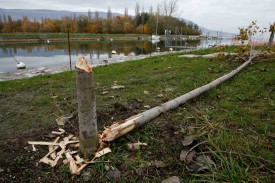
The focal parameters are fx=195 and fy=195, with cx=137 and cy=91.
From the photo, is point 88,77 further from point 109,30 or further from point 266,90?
point 109,30

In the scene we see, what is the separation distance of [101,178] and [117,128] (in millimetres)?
688

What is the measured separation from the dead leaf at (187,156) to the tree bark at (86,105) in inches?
43.8

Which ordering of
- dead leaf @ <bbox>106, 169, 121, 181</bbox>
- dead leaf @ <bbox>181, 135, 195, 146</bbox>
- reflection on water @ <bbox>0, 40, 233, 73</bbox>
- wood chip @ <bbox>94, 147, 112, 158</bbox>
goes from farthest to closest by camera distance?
reflection on water @ <bbox>0, 40, 233, 73</bbox> → dead leaf @ <bbox>181, 135, 195, 146</bbox> → wood chip @ <bbox>94, 147, 112, 158</bbox> → dead leaf @ <bbox>106, 169, 121, 181</bbox>

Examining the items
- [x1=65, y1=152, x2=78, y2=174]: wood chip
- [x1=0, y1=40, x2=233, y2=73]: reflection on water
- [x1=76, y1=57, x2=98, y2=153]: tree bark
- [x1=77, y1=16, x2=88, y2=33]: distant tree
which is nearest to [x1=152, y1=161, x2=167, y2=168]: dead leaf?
[x1=76, y1=57, x2=98, y2=153]: tree bark

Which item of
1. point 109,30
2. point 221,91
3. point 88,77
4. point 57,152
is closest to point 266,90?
point 221,91

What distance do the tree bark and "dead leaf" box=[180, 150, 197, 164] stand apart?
1.11 m

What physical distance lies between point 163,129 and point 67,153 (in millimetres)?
1460

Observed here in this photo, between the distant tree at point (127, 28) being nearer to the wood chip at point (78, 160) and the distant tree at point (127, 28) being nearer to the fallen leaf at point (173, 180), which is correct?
the wood chip at point (78, 160)

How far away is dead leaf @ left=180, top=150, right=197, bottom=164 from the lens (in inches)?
92.8

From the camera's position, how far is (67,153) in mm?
2568

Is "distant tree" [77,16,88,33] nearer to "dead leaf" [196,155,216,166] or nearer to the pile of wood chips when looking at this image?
the pile of wood chips

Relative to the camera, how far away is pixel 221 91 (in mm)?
4812

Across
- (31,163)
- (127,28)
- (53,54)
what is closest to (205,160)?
(31,163)

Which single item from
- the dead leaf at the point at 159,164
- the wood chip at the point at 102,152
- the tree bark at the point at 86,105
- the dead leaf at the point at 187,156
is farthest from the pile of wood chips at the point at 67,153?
the dead leaf at the point at 187,156
